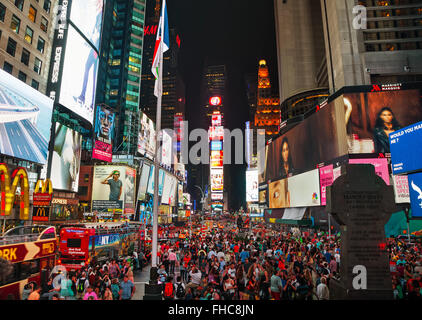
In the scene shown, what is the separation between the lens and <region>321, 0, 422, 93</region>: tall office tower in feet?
170

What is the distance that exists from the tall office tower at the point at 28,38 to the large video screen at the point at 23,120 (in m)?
4.70

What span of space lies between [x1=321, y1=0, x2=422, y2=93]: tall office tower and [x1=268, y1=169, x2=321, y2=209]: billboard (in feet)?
66.0

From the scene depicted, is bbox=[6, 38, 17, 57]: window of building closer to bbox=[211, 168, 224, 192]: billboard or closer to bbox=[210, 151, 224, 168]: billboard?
bbox=[210, 151, 224, 168]: billboard

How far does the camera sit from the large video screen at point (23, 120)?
27.5 m

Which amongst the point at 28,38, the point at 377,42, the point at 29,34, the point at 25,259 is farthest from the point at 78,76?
the point at 377,42

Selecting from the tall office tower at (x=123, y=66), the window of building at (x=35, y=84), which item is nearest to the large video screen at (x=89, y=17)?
the window of building at (x=35, y=84)

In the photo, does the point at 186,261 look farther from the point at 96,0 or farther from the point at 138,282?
the point at 96,0

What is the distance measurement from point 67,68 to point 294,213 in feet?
163

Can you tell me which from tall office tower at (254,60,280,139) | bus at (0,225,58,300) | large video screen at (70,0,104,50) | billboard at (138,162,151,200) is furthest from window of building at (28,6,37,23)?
tall office tower at (254,60,280,139)

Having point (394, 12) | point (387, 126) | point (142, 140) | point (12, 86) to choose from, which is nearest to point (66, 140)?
point (12, 86)

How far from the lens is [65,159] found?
41.5 m

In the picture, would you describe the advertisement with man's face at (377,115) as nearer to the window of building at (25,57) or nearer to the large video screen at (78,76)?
the large video screen at (78,76)

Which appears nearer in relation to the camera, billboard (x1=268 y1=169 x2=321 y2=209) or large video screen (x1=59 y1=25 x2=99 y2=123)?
large video screen (x1=59 y1=25 x2=99 y2=123)

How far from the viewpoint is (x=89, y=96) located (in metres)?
44.4
